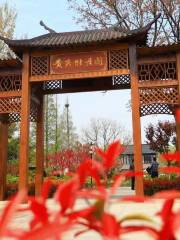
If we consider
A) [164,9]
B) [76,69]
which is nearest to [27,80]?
[76,69]

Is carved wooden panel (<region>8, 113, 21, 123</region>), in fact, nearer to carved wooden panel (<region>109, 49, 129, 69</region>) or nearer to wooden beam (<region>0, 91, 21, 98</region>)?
wooden beam (<region>0, 91, 21, 98</region>)

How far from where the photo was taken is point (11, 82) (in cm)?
1043

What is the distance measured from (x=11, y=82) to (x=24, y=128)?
1492 mm

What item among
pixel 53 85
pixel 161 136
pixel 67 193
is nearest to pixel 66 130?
pixel 161 136

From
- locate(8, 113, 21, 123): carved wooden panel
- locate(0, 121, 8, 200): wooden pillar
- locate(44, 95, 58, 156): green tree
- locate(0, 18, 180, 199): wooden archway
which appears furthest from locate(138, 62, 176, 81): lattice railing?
locate(44, 95, 58, 156): green tree

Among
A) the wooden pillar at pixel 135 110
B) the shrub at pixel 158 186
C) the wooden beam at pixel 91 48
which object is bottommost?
the shrub at pixel 158 186

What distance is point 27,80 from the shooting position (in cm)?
1010

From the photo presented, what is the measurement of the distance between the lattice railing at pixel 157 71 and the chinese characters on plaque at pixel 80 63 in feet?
3.37

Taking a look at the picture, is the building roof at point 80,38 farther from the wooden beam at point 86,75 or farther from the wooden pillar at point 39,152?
the wooden pillar at point 39,152

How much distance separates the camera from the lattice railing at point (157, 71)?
966cm

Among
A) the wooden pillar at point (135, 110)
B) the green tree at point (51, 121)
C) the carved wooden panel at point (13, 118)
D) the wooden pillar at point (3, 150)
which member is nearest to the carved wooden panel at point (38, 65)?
the carved wooden panel at point (13, 118)

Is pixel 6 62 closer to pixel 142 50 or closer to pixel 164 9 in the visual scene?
pixel 142 50

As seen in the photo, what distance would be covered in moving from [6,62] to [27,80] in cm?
74

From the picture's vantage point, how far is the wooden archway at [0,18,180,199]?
952cm
